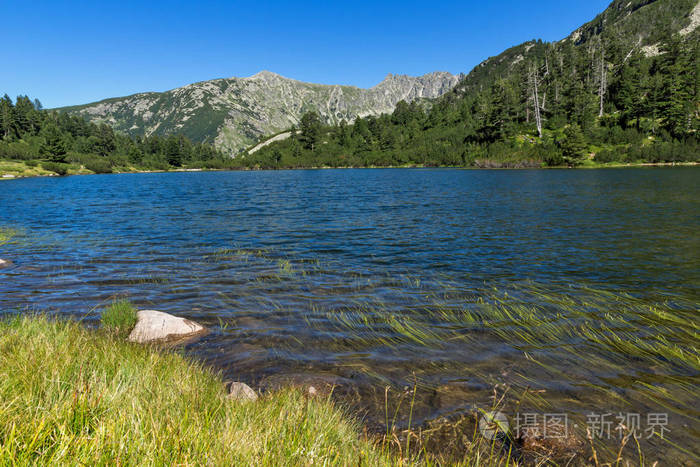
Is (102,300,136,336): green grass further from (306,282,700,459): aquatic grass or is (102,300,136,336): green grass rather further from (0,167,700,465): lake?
(306,282,700,459): aquatic grass

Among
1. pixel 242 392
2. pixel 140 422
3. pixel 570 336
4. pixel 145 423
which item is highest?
pixel 140 422

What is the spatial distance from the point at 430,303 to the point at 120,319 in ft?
28.9

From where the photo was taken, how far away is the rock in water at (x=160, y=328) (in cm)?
838

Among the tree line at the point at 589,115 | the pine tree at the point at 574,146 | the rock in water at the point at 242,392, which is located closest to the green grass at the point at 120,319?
the rock in water at the point at 242,392

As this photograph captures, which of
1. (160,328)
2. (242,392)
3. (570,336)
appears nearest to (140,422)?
(242,392)

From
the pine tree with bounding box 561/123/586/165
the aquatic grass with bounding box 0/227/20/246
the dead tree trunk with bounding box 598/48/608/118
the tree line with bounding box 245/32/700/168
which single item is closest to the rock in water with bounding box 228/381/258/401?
the aquatic grass with bounding box 0/227/20/246

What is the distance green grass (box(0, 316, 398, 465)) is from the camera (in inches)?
105

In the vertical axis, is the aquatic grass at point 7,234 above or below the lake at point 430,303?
above

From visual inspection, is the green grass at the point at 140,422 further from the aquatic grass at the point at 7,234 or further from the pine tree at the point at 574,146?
the pine tree at the point at 574,146

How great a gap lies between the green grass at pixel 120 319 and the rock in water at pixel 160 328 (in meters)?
0.16

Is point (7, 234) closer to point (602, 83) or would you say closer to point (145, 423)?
point (145, 423)

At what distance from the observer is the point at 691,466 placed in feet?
15.6

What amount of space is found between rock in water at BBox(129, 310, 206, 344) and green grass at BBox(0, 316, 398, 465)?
2984mm

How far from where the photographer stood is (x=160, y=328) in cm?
860
